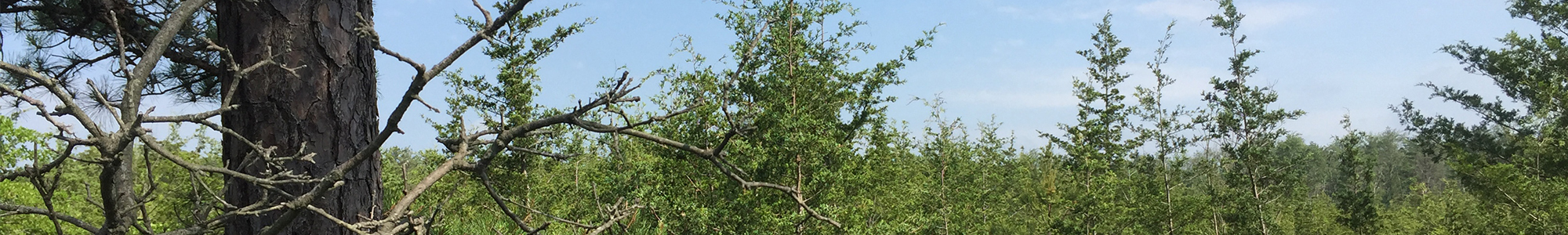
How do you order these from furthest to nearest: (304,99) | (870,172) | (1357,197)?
(1357,197) < (870,172) < (304,99)

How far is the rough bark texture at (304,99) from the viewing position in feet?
10.5

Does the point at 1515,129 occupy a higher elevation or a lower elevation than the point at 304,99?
higher

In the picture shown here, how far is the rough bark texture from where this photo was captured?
126 inches

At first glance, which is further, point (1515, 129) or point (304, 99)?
point (1515, 129)

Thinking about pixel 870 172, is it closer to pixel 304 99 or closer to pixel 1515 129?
pixel 304 99

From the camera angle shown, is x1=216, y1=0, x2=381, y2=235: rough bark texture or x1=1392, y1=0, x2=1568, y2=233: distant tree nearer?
x1=216, y1=0, x2=381, y2=235: rough bark texture

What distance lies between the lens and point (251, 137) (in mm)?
3238

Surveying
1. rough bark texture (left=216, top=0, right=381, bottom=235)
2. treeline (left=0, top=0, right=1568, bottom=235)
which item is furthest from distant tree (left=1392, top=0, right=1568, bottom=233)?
rough bark texture (left=216, top=0, right=381, bottom=235)

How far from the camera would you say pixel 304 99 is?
323cm

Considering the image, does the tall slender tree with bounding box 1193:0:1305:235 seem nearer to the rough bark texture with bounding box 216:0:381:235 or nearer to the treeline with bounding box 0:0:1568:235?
the treeline with bounding box 0:0:1568:235

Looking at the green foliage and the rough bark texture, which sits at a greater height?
the green foliage

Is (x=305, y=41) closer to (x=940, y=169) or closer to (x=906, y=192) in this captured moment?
(x=906, y=192)

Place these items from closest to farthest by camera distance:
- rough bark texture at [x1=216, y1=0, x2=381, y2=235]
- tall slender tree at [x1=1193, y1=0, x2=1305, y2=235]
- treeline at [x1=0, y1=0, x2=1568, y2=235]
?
rough bark texture at [x1=216, y1=0, x2=381, y2=235] → treeline at [x1=0, y1=0, x2=1568, y2=235] → tall slender tree at [x1=1193, y1=0, x2=1305, y2=235]

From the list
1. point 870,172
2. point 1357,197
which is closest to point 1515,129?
point 1357,197
